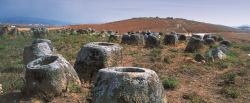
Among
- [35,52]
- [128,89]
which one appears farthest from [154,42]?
[128,89]

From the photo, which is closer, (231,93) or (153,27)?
(231,93)

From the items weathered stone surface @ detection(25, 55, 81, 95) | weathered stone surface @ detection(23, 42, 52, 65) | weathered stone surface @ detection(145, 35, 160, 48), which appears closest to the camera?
weathered stone surface @ detection(25, 55, 81, 95)

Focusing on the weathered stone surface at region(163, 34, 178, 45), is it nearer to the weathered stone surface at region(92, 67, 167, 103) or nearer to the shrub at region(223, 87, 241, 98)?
the shrub at region(223, 87, 241, 98)

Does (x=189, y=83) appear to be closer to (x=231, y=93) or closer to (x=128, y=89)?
(x=231, y=93)

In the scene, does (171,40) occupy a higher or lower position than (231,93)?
higher

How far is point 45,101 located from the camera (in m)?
3.80

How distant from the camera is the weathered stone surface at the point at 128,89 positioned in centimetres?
262

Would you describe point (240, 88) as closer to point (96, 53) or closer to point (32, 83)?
point (96, 53)

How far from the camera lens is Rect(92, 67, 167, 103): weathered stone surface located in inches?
103

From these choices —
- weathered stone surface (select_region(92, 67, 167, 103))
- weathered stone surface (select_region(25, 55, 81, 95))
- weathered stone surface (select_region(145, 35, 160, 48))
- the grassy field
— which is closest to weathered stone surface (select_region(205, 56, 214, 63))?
the grassy field

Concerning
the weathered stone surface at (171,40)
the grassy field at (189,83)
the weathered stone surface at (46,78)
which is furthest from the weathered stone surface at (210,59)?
the weathered stone surface at (46,78)

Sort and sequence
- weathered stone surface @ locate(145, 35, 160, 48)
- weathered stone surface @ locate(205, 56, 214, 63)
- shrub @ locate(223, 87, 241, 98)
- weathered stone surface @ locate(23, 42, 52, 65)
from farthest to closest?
weathered stone surface @ locate(145, 35, 160, 48) → weathered stone surface @ locate(205, 56, 214, 63) → weathered stone surface @ locate(23, 42, 52, 65) → shrub @ locate(223, 87, 241, 98)

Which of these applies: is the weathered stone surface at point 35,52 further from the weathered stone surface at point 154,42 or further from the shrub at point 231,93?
the weathered stone surface at point 154,42

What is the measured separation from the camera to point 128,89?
2.62 meters
